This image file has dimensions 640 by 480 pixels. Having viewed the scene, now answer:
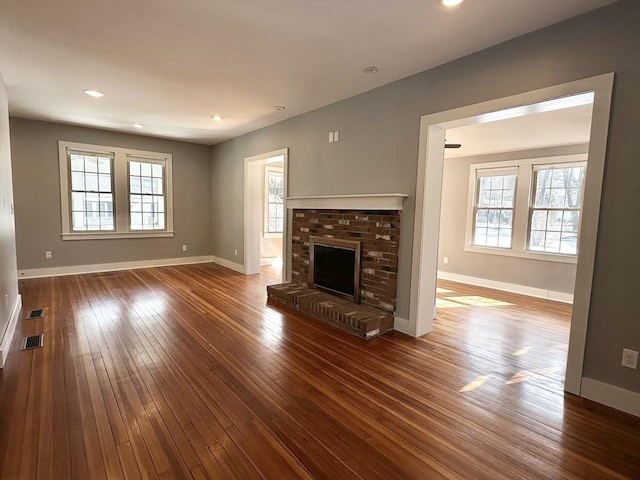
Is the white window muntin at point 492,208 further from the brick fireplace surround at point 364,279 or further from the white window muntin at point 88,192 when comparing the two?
the white window muntin at point 88,192

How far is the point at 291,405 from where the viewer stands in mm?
2148

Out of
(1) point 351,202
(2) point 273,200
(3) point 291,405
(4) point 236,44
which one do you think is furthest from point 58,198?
(3) point 291,405

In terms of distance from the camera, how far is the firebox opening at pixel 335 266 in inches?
156

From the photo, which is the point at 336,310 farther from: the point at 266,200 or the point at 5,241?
the point at 266,200

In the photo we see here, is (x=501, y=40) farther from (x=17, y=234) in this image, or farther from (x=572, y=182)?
(x=17, y=234)

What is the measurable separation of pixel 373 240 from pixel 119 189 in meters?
5.35

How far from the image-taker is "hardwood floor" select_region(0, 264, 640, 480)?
65.4 inches

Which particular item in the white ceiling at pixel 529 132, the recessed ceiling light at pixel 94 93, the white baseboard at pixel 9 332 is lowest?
the white baseboard at pixel 9 332

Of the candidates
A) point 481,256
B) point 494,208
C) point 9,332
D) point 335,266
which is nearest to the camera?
point 9,332

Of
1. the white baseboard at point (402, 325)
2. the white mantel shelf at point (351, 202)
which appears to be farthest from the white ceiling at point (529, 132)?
the white baseboard at point (402, 325)

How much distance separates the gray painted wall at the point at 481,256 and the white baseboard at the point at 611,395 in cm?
333

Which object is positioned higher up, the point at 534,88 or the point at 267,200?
the point at 534,88

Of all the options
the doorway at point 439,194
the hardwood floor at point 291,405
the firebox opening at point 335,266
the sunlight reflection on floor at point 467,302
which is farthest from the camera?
the sunlight reflection on floor at point 467,302

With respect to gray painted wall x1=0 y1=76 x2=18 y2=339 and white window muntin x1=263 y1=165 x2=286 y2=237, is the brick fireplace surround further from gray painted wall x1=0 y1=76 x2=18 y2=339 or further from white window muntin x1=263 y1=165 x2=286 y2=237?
white window muntin x1=263 y1=165 x2=286 y2=237
